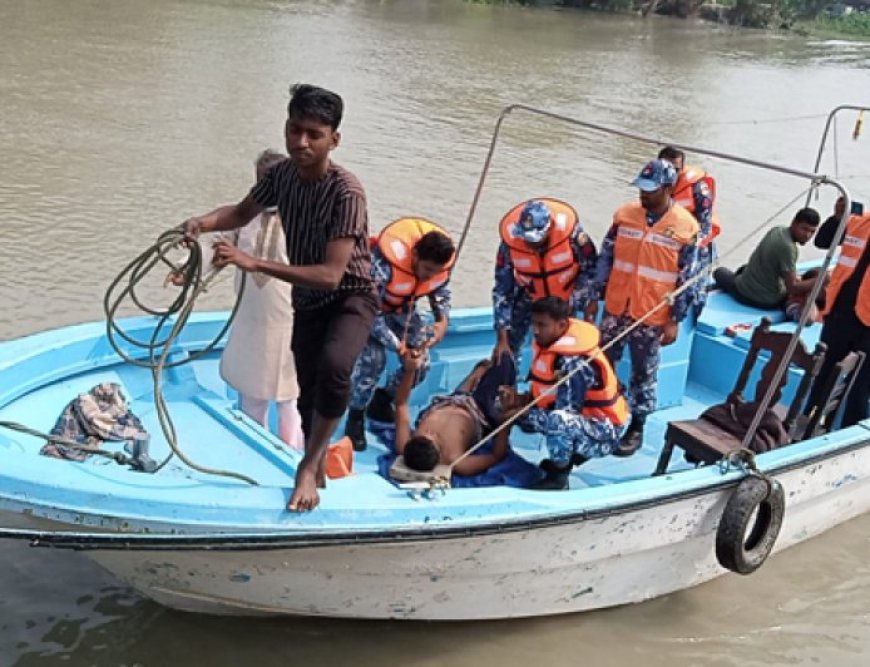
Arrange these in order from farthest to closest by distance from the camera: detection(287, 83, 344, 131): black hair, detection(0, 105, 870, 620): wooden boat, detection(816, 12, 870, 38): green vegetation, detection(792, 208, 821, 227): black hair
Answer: detection(816, 12, 870, 38): green vegetation
detection(792, 208, 821, 227): black hair
detection(0, 105, 870, 620): wooden boat
detection(287, 83, 344, 131): black hair

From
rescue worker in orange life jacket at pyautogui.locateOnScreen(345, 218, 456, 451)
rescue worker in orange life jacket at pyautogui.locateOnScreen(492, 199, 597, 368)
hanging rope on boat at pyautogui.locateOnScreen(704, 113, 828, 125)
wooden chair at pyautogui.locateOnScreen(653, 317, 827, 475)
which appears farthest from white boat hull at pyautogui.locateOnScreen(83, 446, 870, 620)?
hanging rope on boat at pyautogui.locateOnScreen(704, 113, 828, 125)

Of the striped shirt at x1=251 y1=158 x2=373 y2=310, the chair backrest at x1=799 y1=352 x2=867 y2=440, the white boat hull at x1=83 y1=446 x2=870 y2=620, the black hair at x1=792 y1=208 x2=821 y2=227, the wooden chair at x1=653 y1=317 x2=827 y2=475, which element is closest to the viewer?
the striped shirt at x1=251 y1=158 x2=373 y2=310

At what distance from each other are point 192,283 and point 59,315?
13.9 feet

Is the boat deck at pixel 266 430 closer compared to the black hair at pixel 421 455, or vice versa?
the boat deck at pixel 266 430

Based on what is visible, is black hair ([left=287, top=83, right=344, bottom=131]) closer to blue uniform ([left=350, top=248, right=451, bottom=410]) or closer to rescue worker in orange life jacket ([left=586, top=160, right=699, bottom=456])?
blue uniform ([left=350, top=248, right=451, bottom=410])

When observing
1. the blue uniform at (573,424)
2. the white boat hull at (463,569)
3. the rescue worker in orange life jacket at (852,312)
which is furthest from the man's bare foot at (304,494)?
the rescue worker in orange life jacket at (852,312)

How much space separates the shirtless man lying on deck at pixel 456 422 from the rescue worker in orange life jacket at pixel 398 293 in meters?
0.11

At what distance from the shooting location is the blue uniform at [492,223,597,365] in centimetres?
473

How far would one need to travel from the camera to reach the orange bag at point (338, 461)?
12.2 feet

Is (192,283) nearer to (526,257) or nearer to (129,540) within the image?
(129,540)

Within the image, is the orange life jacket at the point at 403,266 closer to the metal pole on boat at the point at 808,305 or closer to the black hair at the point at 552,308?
the black hair at the point at 552,308

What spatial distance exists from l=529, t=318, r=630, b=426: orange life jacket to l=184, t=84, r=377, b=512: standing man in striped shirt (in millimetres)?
1051

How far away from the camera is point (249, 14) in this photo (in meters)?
22.6

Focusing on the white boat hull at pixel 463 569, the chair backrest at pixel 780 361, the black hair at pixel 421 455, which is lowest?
the white boat hull at pixel 463 569
